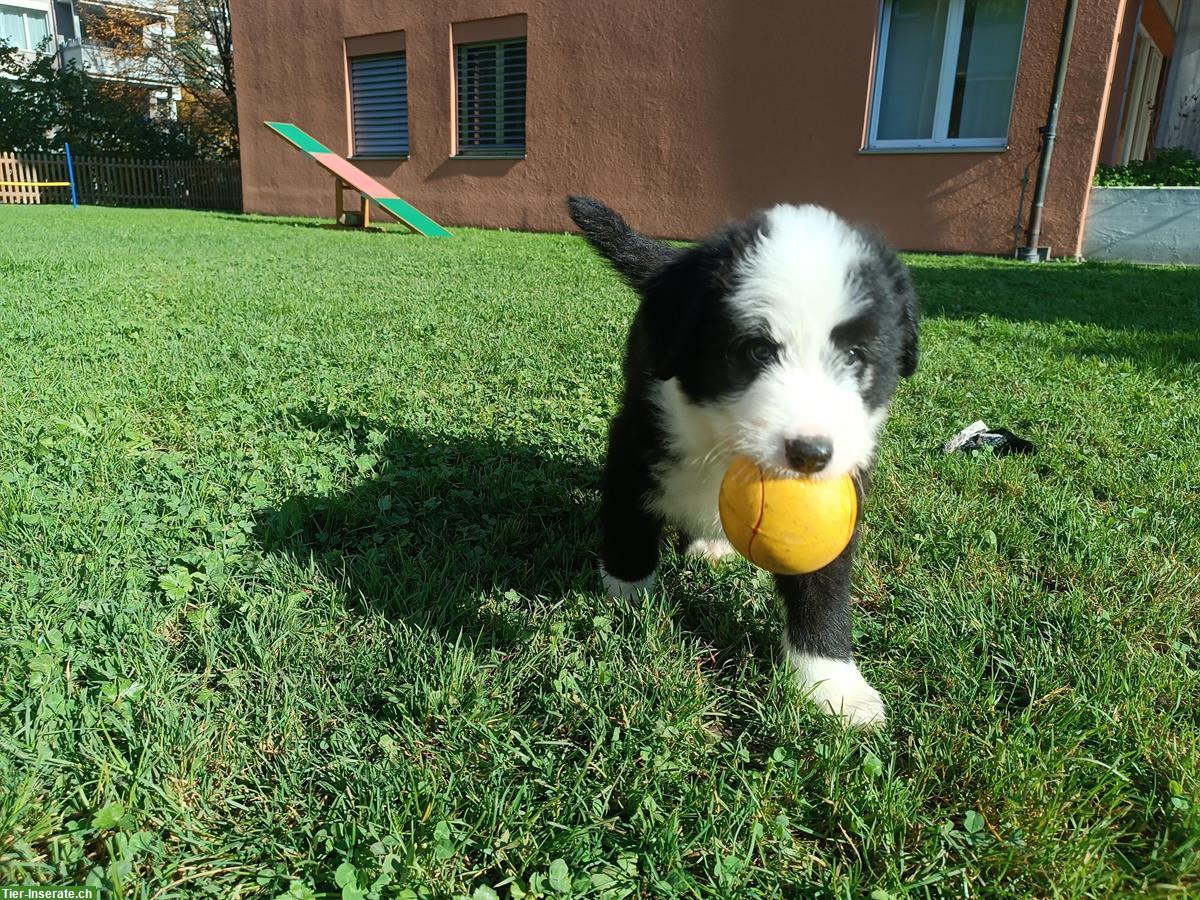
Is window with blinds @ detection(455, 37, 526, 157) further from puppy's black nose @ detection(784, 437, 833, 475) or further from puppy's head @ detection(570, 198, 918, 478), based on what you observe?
puppy's black nose @ detection(784, 437, 833, 475)

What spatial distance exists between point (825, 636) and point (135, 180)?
27208 mm

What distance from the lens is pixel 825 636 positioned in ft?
6.15

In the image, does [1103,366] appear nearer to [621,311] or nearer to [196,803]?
[621,311]

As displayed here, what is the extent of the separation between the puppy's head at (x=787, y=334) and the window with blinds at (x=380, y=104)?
50.6ft

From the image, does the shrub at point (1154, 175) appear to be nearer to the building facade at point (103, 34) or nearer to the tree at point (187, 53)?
the tree at point (187, 53)

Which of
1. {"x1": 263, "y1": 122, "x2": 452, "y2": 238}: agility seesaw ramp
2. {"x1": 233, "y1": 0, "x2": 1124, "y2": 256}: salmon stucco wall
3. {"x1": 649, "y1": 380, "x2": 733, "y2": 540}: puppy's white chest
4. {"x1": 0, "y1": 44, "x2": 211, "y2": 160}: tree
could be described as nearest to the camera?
{"x1": 649, "y1": 380, "x2": 733, "y2": 540}: puppy's white chest

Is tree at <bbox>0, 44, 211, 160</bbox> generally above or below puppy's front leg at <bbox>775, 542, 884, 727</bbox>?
above

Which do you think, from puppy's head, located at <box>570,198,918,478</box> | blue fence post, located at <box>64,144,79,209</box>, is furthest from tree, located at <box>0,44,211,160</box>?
puppy's head, located at <box>570,198,918,478</box>

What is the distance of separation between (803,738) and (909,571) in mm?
856

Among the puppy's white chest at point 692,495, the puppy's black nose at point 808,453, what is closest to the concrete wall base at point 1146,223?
the puppy's white chest at point 692,495

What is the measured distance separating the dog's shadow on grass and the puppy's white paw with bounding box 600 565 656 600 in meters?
0.06

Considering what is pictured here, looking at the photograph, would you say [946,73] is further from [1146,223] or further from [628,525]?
[628,525]

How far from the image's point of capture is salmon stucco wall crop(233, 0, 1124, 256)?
33.0ft

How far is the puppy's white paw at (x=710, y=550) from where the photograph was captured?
8.29 ft
